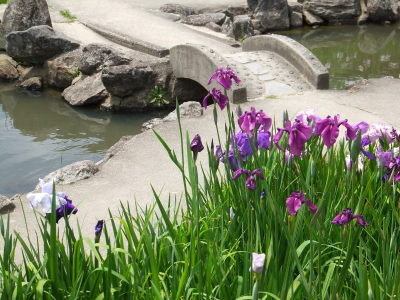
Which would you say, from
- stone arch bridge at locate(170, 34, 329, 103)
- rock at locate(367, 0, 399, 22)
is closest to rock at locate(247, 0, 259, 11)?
rock at locate(367, 0, 399, 22)

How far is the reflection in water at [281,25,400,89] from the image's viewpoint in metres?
12.3

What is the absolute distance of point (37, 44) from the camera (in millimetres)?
11414

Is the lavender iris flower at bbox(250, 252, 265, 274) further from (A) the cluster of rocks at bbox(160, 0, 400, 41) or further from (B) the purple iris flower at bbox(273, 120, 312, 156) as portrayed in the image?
(A) the cluster of rocks at bbox(160, 0, 400, 41)

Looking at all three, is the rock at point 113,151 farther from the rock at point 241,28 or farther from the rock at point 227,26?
the rock at point 227,26

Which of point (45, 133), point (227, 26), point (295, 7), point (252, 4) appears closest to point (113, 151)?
point (45, 133)

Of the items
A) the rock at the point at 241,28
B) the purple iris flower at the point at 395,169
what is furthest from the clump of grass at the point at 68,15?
the purple iris flower at the point at 395,169

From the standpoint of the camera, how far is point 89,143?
9.24 meters

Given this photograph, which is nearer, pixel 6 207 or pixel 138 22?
pixel 6 207

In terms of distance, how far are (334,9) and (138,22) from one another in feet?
17.4

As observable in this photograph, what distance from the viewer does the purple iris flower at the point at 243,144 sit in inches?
124

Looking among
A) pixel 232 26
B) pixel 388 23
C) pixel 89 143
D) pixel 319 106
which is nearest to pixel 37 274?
pixel 319 106

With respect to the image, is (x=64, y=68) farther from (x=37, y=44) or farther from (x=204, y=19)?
(x=204, y=19)

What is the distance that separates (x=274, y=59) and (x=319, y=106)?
1.82 metres

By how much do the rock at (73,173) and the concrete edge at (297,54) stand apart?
11.7ft
